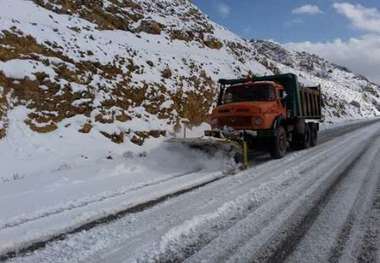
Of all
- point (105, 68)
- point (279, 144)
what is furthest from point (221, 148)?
point (105, 68)

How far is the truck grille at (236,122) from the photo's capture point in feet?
45.9

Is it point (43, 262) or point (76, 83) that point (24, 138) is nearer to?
point (76, 83)

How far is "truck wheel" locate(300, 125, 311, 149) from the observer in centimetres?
1753

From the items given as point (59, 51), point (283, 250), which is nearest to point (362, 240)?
point (283, 250)

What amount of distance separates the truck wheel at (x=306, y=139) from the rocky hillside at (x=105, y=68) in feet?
16.4

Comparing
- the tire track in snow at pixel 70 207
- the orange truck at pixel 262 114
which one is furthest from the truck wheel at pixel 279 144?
the tire track in snow at pixel 70 207

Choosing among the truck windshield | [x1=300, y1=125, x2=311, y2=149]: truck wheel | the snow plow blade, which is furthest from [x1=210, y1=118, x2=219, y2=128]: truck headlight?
[x1=300, y1=125, x2=311, y2=149]: truck wheel

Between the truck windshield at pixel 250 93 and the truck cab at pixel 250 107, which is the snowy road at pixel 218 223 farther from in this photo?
the truck windshield at pixel 250 93

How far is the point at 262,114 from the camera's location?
13930mm

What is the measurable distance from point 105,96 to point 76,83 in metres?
1.16

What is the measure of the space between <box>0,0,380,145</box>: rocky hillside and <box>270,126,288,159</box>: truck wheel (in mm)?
4508

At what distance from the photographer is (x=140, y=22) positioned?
2736 cm

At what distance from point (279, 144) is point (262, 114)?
4.18ft

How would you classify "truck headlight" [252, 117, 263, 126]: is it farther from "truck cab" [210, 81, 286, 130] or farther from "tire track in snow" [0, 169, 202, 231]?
"tire track in snow" [0, 169, 202, 231]
